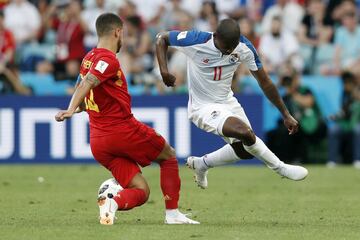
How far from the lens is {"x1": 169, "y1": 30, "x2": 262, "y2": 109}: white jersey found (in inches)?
425

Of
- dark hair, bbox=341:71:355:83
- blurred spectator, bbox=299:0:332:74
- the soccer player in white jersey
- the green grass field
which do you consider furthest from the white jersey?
blurred spectator, bbox=299:0:332:74

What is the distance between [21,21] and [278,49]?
18.0ft

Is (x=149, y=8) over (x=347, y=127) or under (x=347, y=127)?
over

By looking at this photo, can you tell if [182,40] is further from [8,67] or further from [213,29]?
[8,67]

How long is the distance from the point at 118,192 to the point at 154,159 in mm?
533

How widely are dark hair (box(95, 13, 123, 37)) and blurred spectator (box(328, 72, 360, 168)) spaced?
33.9 feet

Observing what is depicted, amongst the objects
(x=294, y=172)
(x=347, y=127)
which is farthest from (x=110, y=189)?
(x=347, y=127)

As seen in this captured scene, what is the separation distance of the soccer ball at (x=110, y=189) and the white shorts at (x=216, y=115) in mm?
1420

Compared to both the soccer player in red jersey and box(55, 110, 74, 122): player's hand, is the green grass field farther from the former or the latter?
box(55, 110, 74, 122): player's hand

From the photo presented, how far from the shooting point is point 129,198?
31.5 ft

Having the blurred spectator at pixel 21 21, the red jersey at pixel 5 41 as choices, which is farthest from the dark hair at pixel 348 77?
the blurred spectator at pixel 21 21

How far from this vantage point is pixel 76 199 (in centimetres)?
1299

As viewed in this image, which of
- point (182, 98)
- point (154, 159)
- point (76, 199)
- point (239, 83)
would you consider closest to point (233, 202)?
point (76, 199)

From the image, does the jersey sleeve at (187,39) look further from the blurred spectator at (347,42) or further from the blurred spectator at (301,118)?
the blurred spectator at (347,42)
